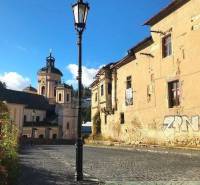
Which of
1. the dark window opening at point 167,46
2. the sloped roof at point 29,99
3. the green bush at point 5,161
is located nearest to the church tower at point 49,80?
the sloped roof at point 29,99

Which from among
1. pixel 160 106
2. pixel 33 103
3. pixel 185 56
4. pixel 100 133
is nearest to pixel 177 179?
pixel 185 56

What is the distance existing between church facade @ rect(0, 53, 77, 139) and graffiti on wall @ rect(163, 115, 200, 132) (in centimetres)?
6095

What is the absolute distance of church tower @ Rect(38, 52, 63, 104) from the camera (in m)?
97.2

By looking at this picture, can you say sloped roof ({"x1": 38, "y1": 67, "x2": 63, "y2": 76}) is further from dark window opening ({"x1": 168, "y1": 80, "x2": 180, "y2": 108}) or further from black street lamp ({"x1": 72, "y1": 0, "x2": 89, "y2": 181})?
black street lamp ({"x1": 72, "y1": 0, "x2": 89, "y2": 181})

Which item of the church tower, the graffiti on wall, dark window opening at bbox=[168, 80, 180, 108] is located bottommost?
the graffiti on wall

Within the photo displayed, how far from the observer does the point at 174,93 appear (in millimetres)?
26406

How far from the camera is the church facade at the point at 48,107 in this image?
88.6 metres

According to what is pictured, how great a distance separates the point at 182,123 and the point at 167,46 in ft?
19.8

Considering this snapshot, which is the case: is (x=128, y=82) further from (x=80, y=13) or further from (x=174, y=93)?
(x=80, y=13)

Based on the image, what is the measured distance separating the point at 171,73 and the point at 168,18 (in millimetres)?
3924

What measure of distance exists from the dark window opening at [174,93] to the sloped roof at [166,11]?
4.92m

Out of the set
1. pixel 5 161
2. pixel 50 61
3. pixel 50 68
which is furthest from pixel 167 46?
pixel 50 61

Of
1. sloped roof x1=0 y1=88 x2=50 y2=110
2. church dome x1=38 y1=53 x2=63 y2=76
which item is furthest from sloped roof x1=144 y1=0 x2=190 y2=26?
church dome x1=38 y1=53 x2=63 y2=76

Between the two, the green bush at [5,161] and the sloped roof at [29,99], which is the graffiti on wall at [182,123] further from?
the sloped roof at [29,99]
